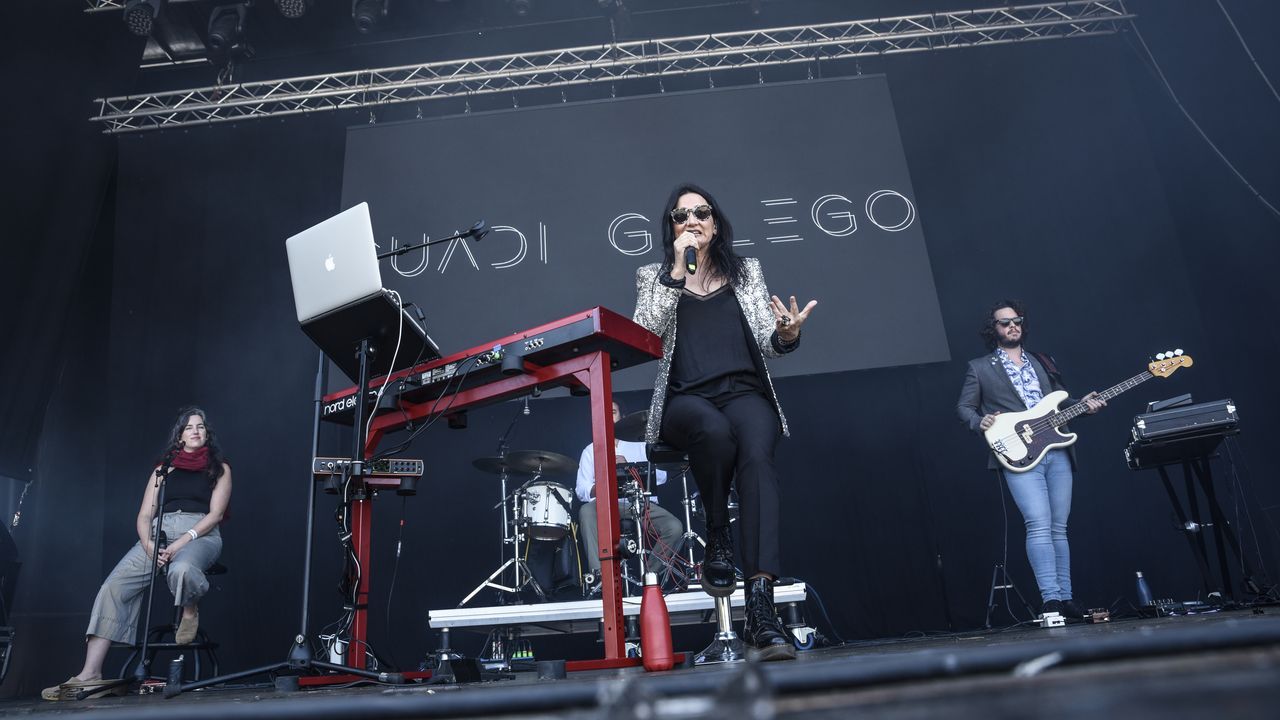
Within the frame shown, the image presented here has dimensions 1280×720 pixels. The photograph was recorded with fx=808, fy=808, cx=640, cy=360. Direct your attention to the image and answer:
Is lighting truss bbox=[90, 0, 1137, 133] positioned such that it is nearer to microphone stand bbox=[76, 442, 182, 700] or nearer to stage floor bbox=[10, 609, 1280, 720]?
microphone stand bbox=[76, 442, 182, 700]

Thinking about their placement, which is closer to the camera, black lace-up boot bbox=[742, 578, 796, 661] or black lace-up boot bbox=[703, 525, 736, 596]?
black lace-up boot bbox=[742, 578, 796, 661]

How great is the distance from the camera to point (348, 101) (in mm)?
5977

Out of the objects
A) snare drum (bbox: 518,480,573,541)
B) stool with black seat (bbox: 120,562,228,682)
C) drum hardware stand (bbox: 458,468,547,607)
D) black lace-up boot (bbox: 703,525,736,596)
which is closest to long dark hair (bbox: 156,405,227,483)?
stool with black seat (bbox: 120,562,228,682)

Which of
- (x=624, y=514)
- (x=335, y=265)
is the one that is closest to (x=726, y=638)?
(x=335, y=265)

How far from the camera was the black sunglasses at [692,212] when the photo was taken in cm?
272

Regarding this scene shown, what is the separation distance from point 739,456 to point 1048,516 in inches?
106

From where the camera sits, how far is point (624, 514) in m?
4.83

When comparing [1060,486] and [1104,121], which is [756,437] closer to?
[1060,486]

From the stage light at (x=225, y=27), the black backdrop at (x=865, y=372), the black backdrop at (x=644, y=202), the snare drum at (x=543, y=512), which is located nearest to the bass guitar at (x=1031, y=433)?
the black backdrop at (x=644, y=202)

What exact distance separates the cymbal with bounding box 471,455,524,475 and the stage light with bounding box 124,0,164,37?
3.56m

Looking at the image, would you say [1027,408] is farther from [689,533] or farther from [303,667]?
[303,667]

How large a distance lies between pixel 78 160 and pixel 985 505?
651 cm

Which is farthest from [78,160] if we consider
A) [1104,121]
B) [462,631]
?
[1104,121]

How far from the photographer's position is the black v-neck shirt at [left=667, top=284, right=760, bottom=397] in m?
2.49
